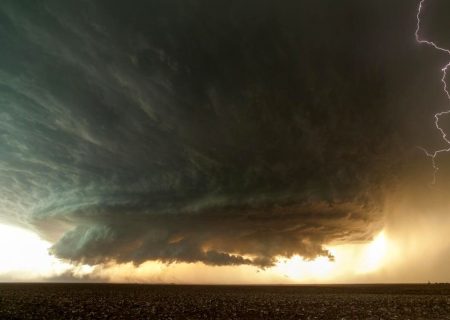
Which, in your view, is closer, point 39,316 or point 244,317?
point 39,316

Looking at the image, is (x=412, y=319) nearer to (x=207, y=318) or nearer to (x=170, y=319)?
(x=207, y=318)

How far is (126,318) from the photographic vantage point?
34875 millimetres

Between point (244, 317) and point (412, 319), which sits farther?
point (244, 317)

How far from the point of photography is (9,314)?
113 ft

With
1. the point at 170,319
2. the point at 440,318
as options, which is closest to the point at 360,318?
the point at 440,318

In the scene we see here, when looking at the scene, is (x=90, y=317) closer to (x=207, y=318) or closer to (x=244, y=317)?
(x=207, y=318)

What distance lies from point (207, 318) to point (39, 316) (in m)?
16.6

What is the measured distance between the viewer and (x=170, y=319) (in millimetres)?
34500

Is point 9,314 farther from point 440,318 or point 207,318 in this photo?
point 440,318

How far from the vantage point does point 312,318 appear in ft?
115

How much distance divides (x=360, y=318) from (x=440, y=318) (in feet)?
26.2

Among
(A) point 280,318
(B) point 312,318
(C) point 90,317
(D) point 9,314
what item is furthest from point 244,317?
(D) point 9,314

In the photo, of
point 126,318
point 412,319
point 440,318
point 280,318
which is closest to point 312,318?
point 280,318

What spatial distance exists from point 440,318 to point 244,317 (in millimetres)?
19815
